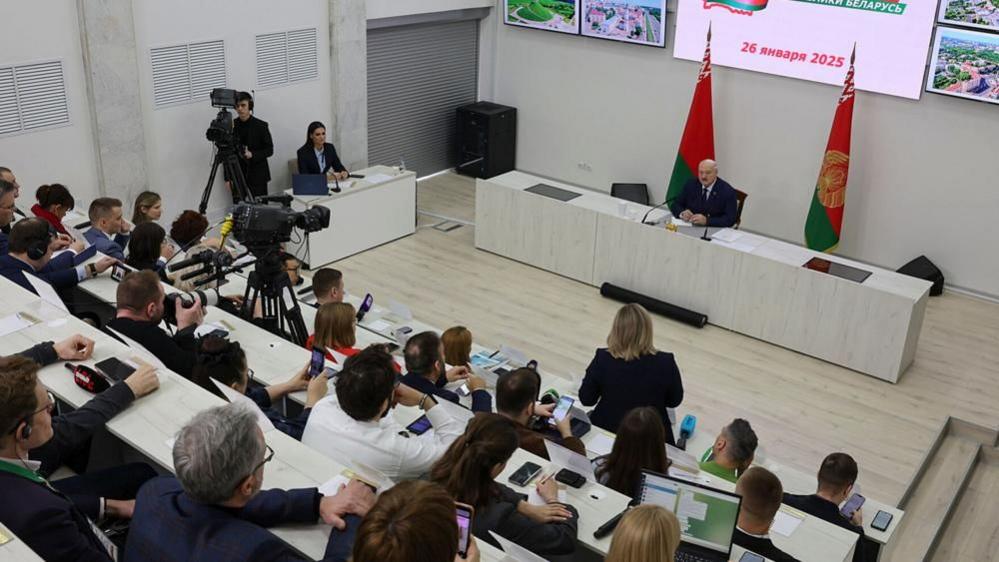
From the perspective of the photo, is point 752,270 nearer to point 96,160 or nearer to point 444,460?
point 444,460

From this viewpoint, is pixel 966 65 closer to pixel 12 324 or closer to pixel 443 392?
pixel 443 392

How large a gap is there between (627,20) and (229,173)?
451cm

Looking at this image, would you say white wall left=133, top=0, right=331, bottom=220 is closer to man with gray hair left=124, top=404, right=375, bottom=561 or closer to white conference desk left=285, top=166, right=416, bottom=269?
white conference desk left=285, top=166, right=416, bottom=269

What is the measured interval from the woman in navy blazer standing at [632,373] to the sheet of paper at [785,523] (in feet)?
3.13

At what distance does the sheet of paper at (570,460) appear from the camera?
367cm

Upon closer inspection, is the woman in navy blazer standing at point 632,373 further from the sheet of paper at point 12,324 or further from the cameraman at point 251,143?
the cameraman at point 251,143

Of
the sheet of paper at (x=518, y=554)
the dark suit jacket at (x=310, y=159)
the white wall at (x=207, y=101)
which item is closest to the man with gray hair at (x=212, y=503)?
the sheet of paper at (x=518, y=554)

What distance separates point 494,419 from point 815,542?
1600 millimetres

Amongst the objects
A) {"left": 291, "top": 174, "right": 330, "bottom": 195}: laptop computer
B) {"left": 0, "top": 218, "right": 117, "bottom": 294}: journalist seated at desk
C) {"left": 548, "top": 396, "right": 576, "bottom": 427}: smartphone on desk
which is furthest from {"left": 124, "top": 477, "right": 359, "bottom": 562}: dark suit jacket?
{"left": 291, "top": 174, "right": 330, "bottom": 195}: laptop computer

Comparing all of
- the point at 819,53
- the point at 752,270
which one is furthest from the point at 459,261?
the point at 819,53

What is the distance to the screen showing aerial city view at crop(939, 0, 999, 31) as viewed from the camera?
7703 mm

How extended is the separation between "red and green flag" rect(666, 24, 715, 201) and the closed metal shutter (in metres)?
3.14

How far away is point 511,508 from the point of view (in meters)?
3.18

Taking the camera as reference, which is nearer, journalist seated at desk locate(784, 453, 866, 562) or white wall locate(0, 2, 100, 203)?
journalist seated at desk locate(784, 453, 866, 562)
